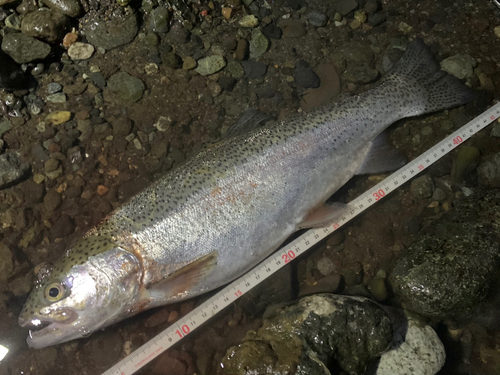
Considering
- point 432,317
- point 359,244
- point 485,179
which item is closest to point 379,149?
point 359,244

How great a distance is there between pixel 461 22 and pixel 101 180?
4.47m

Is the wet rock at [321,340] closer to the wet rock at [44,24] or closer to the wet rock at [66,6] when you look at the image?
the wet rock at [44,24]

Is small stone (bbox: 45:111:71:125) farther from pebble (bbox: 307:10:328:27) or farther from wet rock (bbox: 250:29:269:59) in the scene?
pebble (bbox: 307:10:328:27)

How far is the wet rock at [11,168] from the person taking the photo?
364 cm

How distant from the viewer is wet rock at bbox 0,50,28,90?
3725 mm

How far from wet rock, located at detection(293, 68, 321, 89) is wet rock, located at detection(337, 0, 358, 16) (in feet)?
2.80

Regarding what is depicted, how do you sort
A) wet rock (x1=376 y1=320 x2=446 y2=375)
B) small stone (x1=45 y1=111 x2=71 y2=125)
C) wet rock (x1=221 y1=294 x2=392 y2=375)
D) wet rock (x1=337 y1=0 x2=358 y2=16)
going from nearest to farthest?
1. wet rock (x1=221 y1=294 x2=392 y2=375)
2. wet rock (x1=376 y1=320 x2=446 y2=375)
3. small stone (x1=45 y1=111 x2=71 y2=125)
4. wet rock (x1=337 y1=0 x2=358 y2=16)

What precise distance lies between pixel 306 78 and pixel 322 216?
1.66 meters

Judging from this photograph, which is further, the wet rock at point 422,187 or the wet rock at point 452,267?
the wet rock at point 422,187

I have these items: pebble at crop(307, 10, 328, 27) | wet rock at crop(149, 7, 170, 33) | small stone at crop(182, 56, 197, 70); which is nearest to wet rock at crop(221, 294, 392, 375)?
small stone at crop(182, 56, 197, 70)

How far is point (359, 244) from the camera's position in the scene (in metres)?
3.77

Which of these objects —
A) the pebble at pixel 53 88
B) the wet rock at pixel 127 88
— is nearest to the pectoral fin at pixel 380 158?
the wet rock at pixel 127 88

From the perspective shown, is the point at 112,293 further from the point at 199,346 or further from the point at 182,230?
the point at 199,346

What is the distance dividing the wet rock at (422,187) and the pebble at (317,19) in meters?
2.10
